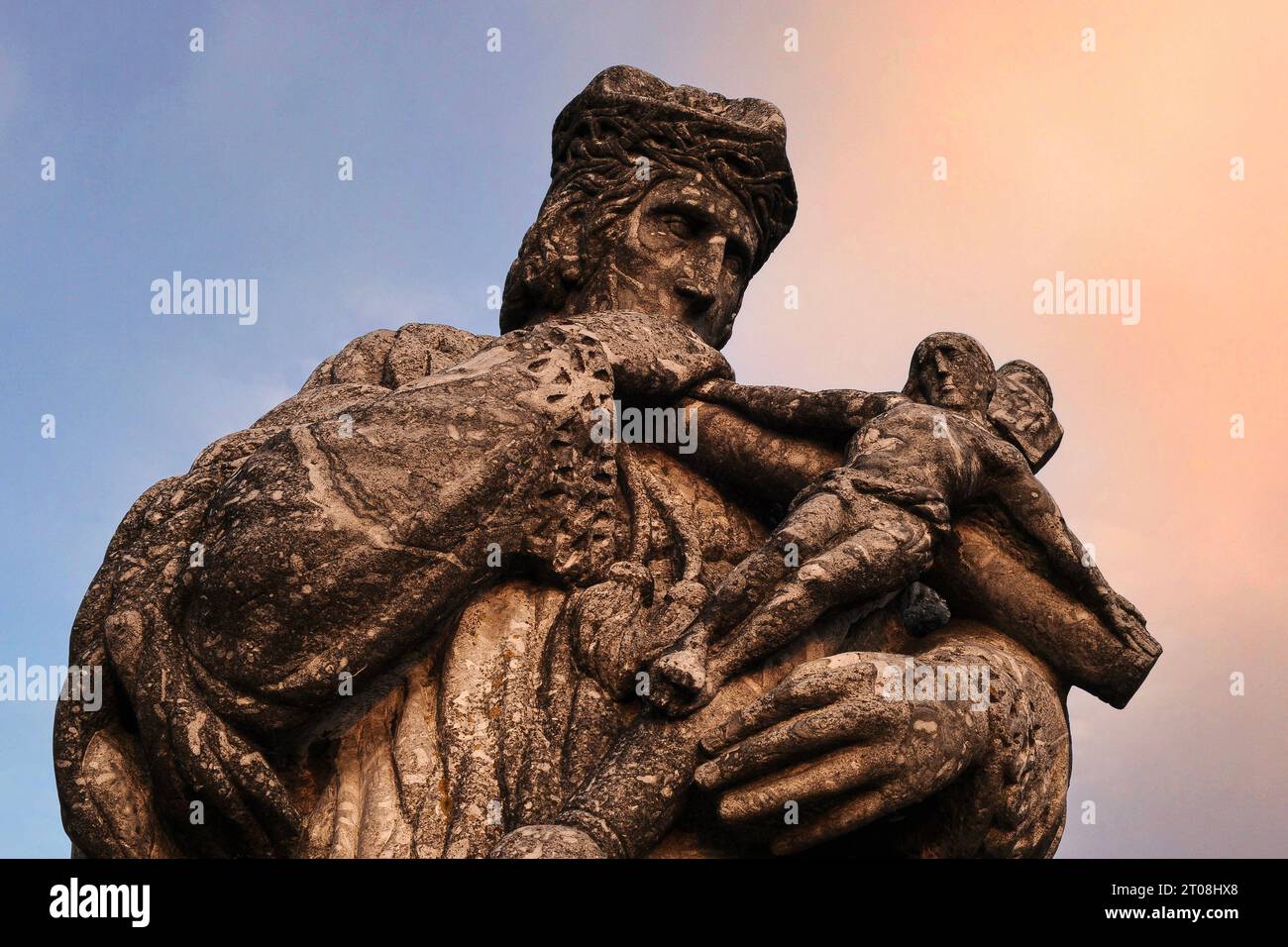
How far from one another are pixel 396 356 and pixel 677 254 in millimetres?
1356

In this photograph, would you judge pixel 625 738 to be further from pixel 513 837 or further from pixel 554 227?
pixel 554 227

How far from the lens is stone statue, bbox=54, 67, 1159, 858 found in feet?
18.3

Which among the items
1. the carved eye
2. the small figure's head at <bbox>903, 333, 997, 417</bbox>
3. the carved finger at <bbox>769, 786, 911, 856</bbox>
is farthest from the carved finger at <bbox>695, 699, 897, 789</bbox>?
the carved eye

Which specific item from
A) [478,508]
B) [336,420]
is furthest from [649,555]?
[336,420]

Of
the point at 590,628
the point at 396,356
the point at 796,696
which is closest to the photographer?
the point at 796,696

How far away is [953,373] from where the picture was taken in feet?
22.5

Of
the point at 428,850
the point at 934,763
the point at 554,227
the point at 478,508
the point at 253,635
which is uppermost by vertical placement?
the point at 554,227

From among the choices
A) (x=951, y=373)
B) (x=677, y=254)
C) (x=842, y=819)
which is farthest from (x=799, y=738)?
(x=677, y=254)

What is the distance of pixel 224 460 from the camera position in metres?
6.74

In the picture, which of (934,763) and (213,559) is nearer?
(934,763)

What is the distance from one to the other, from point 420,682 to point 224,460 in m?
1.19

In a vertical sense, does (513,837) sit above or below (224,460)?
below

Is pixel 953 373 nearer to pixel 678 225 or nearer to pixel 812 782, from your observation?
pixel 678 225

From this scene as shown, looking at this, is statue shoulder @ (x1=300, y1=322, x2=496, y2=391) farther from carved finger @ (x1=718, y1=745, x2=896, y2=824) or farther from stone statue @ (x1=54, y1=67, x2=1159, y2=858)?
carved finger @ (x1=718, y1=745, x2=896, y2=824)
